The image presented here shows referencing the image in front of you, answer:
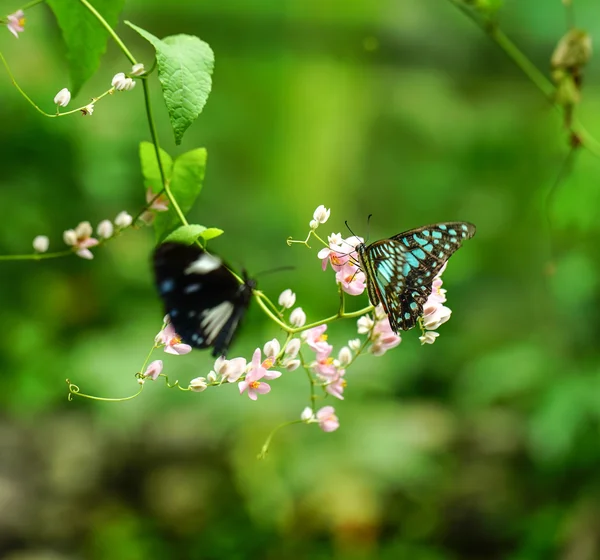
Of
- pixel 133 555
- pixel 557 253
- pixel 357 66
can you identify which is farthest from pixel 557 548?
pixel 357 66

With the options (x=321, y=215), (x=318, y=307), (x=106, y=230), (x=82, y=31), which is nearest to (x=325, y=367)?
(x=321, y=215)

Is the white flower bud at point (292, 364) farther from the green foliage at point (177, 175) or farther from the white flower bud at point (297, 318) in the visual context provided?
the green foliage at point (177, 175)

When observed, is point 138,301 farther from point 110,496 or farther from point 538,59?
point 538,59

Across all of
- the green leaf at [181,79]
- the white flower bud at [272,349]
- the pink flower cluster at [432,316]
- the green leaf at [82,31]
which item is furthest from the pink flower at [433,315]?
the green leaf at [82,31]

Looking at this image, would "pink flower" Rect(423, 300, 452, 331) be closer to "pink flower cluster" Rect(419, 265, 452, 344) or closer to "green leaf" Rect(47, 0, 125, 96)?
"pink flower cluster" Rect(419, 265, 452, 344)

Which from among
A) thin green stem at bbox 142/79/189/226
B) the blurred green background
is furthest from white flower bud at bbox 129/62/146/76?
the blurred green background

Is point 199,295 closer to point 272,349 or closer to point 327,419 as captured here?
point 272,349

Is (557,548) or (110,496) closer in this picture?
(557,548)
